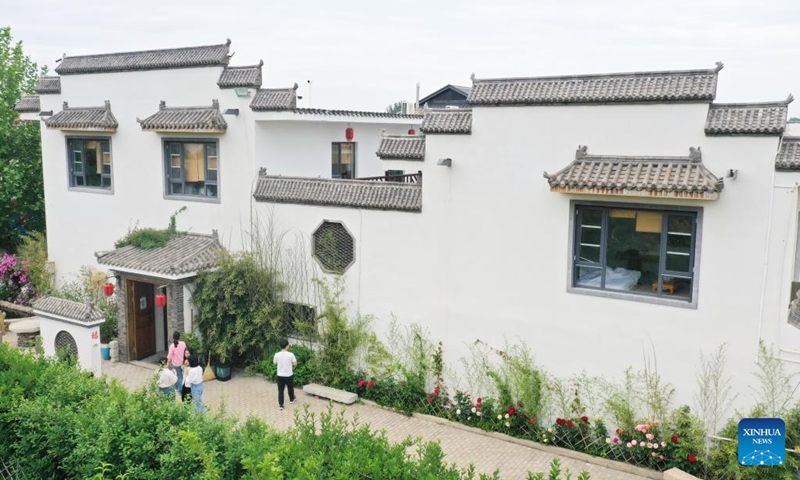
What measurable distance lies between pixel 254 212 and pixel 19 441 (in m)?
7.92

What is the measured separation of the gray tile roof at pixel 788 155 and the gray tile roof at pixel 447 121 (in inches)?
197

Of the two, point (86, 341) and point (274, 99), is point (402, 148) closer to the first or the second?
point (274, 99)

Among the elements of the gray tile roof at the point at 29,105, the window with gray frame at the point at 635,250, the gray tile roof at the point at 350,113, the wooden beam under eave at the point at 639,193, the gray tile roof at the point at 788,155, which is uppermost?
the gray tile roof at the point at 29,105

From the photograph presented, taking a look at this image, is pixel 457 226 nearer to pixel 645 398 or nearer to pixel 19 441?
pixel 645 398

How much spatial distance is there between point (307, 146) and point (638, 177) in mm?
8970

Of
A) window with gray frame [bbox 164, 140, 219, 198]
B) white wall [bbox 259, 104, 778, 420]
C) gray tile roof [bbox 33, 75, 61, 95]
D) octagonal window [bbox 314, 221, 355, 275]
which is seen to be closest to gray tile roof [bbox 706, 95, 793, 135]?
white wall [bbox 259, 104, 778, 420]

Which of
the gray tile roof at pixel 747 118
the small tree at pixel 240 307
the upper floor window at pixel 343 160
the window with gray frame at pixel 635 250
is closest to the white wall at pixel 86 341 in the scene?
the small tree at pixel 240 307

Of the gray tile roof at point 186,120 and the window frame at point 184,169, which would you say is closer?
the gray tile roof at point 186,120

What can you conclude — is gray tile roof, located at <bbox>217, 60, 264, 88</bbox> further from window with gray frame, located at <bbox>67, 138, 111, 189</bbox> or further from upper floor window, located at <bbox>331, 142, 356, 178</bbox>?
window with gray frame, located at <bbox>67, 138, 111, 189</bbox>

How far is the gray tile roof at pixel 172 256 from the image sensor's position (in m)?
14.9

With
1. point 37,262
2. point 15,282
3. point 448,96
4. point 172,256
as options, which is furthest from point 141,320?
point 448,96

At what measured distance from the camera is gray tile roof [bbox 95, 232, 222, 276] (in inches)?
587

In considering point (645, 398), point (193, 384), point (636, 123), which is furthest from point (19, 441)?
point (636, 123)

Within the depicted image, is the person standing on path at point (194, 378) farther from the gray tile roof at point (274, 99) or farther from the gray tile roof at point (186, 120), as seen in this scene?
the gray tile roof at point (274, 99)
